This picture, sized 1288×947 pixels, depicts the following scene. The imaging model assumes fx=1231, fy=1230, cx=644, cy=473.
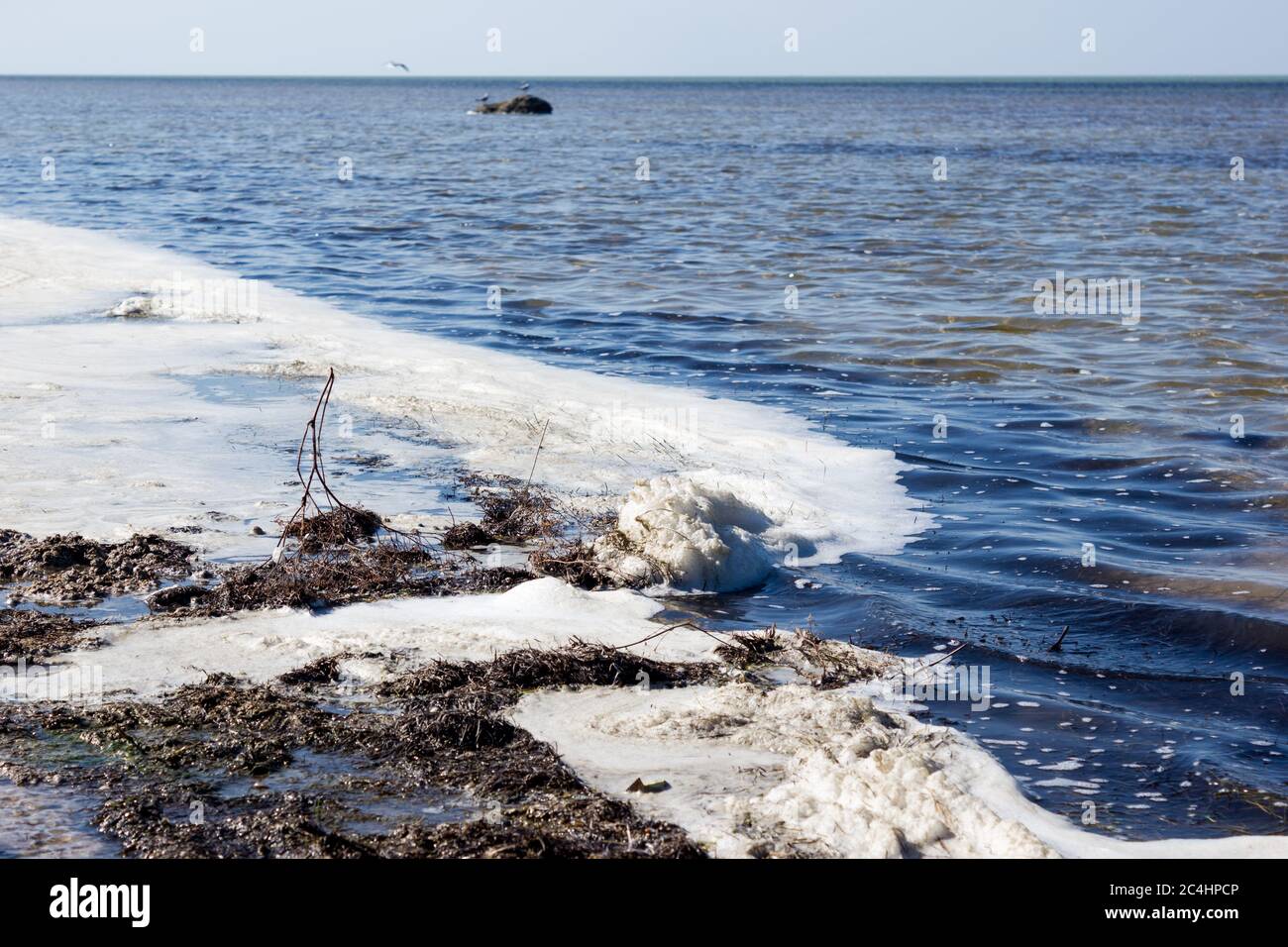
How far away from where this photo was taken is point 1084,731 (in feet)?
16.0

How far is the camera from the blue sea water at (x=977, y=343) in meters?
5.36

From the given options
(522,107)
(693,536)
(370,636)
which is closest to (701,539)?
(693,536)

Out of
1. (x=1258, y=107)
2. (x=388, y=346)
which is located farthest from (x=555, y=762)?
(x=1258, y=107)

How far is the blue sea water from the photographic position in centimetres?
536

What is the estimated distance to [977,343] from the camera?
1227 centimetres

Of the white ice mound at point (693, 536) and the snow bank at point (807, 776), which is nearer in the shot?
the snow bank at point (807, 776)

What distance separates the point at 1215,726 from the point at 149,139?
49.5 m
